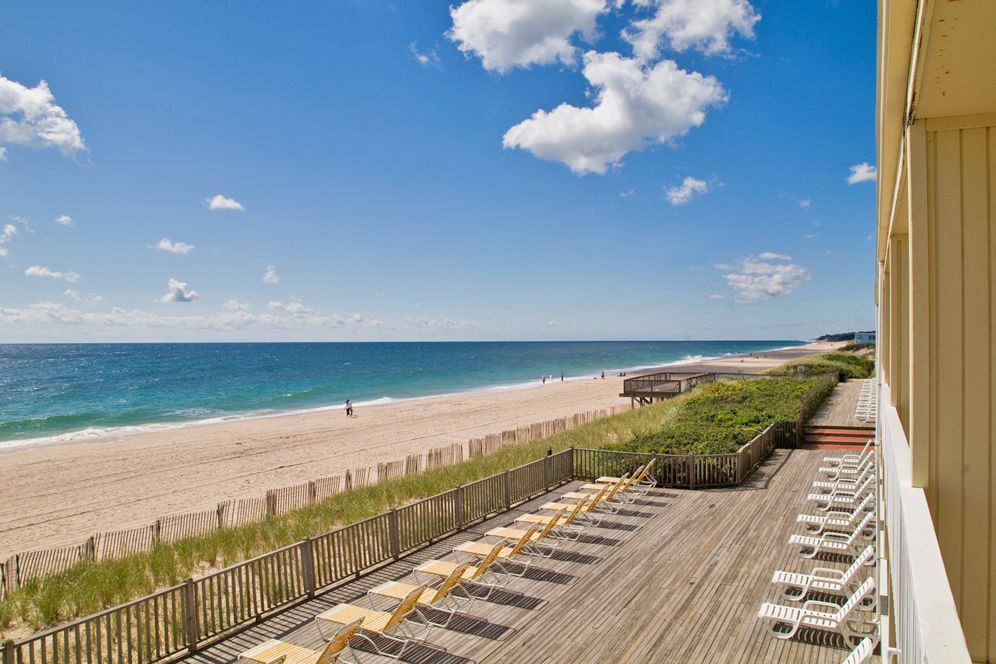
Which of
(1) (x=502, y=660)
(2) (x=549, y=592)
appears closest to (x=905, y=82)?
(1) (x=502, y=660)

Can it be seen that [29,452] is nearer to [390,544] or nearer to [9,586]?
[9,586]

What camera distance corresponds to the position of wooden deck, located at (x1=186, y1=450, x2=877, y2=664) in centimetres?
732

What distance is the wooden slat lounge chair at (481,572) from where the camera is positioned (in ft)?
28.8

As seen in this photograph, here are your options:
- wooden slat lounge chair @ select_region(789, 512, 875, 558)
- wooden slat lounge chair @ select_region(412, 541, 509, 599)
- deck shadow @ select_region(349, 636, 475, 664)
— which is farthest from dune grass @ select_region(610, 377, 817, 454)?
deck shadow @ select_region(349, 636, 475, 664)

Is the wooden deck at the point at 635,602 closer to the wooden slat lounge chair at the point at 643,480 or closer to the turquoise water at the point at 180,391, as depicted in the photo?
the wooden slat lounge chair at the point at 643,480

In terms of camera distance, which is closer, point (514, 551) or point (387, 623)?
point (387, 623)

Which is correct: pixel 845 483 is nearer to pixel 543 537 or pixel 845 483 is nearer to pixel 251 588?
pixel 543 537

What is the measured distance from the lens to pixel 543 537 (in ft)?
34.8

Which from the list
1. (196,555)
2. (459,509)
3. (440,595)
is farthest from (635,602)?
(196,555)

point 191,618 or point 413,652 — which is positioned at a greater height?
point 191,618

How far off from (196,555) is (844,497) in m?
13.2

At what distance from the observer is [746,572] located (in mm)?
9586

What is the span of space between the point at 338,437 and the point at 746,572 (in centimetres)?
2909

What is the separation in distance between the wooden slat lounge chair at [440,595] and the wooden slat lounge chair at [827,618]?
385 cm
